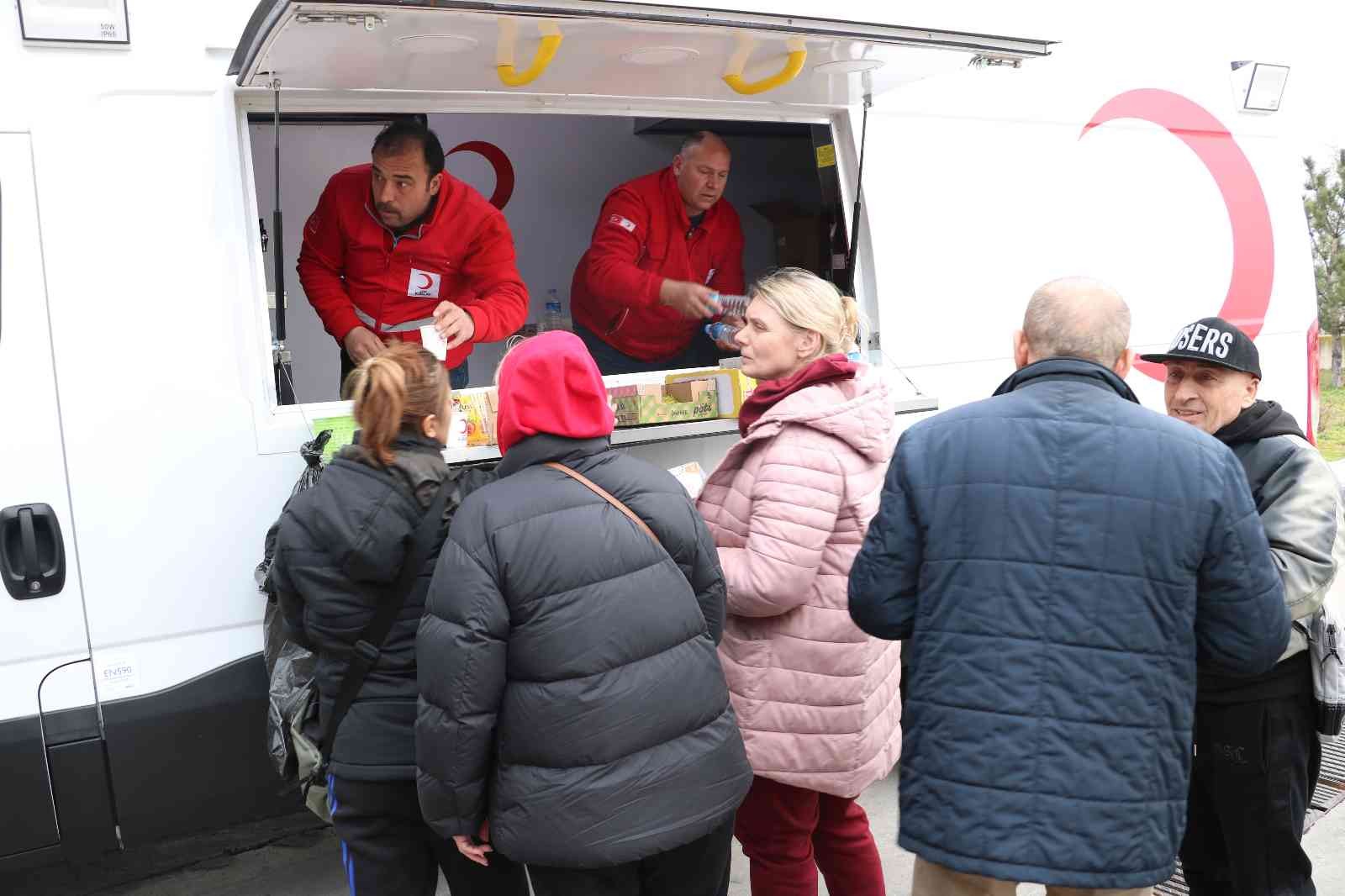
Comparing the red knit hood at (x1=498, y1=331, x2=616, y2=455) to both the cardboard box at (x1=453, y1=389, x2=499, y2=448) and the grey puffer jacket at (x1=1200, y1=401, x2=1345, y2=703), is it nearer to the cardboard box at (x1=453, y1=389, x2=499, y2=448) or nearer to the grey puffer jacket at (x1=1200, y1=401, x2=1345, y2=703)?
the cardboard box at (x1=453, y1=389, x2=499, y2=448)

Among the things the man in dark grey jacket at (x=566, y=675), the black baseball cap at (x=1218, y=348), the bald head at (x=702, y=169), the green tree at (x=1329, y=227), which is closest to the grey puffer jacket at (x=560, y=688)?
the man in dark grey jacket at (x=566, y=675)

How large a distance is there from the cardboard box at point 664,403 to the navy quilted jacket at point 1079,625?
4.94 ft

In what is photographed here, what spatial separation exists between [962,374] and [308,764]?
249cm

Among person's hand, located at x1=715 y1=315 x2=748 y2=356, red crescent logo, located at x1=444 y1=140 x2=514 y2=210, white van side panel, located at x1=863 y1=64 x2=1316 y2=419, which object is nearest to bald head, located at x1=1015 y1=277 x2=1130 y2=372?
white van side panel, located at x1=863 y1=64 x2=1316 y2=419

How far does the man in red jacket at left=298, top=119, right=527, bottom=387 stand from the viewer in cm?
394

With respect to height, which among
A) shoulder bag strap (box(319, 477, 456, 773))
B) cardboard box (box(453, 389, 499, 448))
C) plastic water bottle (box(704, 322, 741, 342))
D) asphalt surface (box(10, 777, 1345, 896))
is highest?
plastic water bottle (box(704, 322, 741, 342))

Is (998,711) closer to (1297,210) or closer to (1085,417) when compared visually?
(1085,417)

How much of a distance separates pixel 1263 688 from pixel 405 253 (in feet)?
9.56

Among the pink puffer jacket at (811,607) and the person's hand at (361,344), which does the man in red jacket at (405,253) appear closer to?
the person's hand at (361,344)

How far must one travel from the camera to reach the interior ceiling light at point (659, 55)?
3.07 m

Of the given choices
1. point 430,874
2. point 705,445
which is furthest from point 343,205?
point 430,874

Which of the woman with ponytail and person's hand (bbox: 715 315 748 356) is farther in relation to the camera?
person's hand (bbox: 715 315 748 356)

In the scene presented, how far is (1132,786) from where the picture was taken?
1.93 m

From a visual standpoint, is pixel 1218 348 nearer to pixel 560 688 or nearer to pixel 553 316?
pixel 560 688
